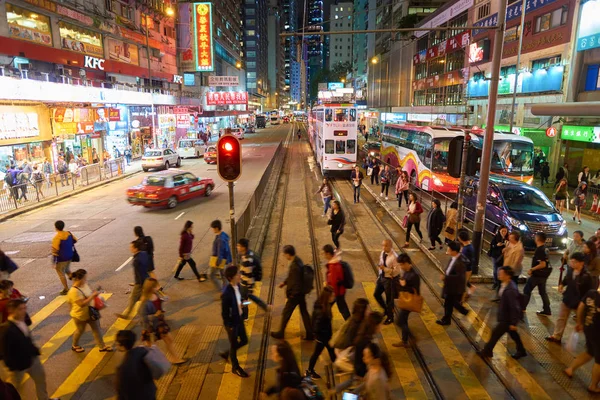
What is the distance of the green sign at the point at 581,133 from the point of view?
2009cm

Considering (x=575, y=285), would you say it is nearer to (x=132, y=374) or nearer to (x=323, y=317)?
(x=323, y=317)

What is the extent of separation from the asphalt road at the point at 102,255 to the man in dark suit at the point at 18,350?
71cm

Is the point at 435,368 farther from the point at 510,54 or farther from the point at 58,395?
the point at 510,54

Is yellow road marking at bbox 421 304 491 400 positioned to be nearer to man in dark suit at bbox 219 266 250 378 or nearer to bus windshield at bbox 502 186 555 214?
man in dark suit at bbox 219 266 250 378

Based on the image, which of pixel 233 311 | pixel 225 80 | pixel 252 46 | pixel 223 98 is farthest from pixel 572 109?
pixel 252 46

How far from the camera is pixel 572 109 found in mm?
14703

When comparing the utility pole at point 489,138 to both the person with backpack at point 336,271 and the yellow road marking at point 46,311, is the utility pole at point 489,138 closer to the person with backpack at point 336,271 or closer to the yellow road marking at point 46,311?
the person with backpack at point 336,271

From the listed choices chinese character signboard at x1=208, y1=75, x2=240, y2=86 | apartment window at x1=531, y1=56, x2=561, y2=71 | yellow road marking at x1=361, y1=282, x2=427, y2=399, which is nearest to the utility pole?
yellow road marking at x1=361, y1=282, x2=427, y2=399

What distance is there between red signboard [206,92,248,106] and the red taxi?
37029 millimetres

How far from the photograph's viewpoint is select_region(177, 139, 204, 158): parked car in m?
39.5

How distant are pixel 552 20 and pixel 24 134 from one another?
30405mm

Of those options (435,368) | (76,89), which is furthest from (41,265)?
(76,89)

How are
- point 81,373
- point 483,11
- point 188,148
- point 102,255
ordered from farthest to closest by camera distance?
point 188,148, point 483,11, point 102,255, point 81,373

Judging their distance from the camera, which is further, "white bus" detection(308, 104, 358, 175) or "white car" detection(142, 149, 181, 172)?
"white car" detection(142, 149, 181, 172)
